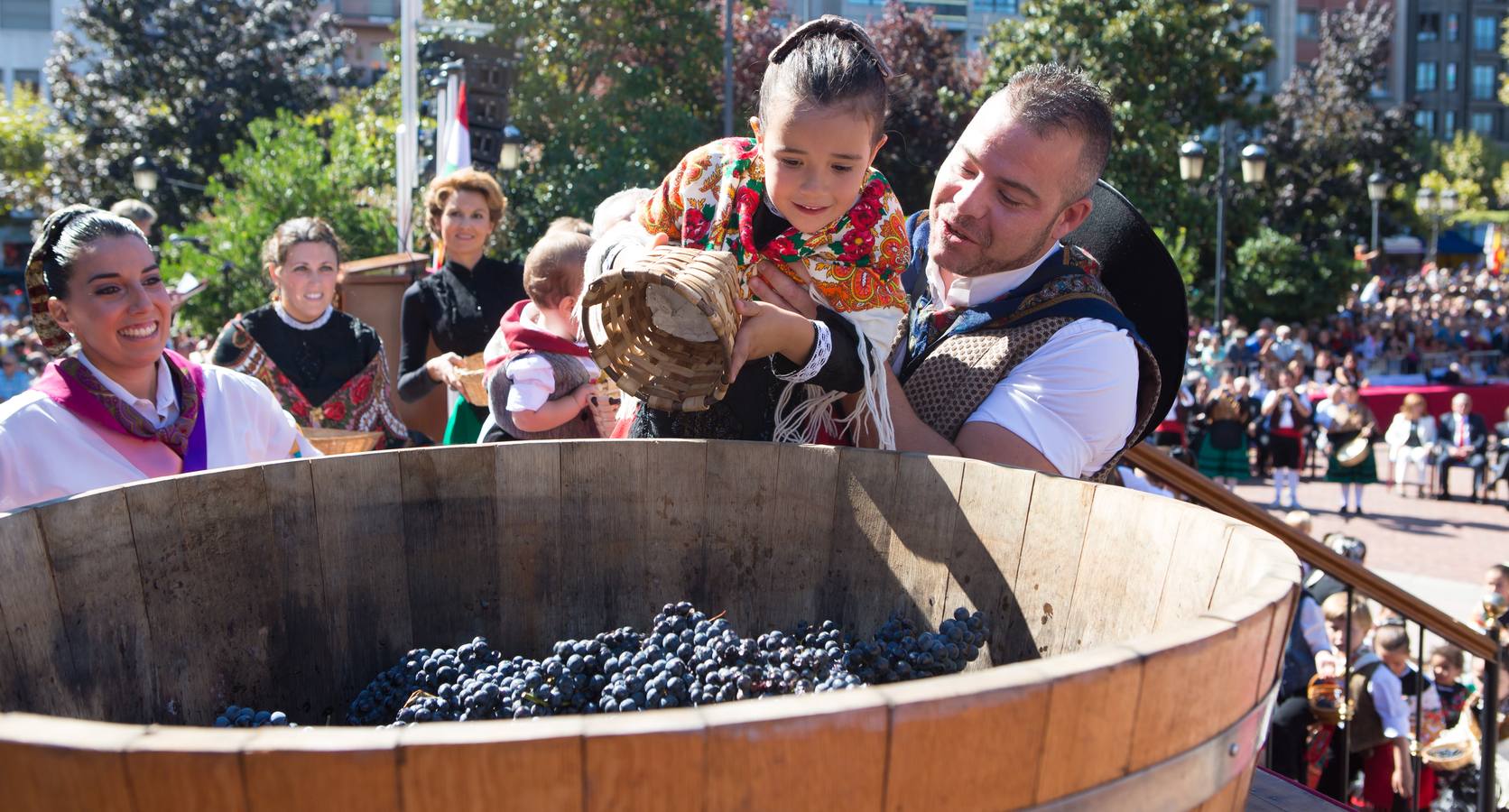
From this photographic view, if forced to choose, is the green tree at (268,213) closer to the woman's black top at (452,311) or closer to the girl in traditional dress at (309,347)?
the woman's black top at (452,311)

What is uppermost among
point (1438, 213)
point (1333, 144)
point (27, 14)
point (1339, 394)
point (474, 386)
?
point (27, 14)

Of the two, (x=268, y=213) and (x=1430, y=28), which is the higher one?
(x=1430, y=28)

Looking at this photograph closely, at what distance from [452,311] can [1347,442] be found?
1127 centimetres

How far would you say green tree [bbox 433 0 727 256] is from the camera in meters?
16.8

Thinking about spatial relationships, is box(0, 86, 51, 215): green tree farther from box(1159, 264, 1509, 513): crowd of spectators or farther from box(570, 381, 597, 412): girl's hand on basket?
box(570, 381, 597, 412): girl's hand on basket

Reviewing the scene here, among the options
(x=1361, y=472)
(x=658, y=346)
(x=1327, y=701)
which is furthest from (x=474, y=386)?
(x=1361, y=472)

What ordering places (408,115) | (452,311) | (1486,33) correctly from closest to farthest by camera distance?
(452,311), (408,115), (1486,33)

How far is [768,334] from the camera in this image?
179cm

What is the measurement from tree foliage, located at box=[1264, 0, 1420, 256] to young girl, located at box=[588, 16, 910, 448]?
24.4 m

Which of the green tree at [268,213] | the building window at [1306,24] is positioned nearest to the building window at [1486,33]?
the building window at [1306,24]

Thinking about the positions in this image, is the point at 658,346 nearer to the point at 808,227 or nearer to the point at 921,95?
the point at 808,227

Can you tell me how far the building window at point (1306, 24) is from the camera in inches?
2116

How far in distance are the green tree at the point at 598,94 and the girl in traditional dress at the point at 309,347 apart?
11.1m

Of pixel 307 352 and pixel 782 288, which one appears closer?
pixel 782 288
